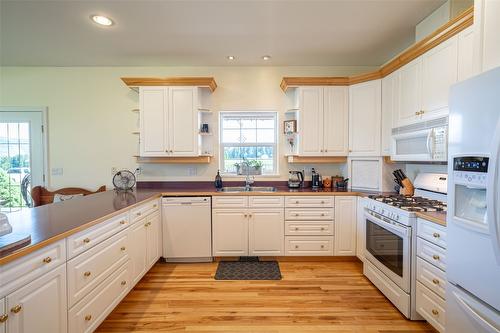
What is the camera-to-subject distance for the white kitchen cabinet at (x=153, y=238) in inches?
99.7

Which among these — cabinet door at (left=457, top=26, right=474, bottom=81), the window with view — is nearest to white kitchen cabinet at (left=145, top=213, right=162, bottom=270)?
the window with view

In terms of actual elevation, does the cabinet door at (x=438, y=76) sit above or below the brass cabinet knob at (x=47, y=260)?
above

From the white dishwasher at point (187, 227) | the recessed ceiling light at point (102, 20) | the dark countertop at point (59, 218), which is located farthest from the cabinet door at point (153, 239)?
the recessed ceiling light at point (102, 20)

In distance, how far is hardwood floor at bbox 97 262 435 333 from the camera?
183 cm

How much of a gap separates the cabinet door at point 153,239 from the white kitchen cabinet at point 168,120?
0.94 metres

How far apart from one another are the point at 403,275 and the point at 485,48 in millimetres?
1692

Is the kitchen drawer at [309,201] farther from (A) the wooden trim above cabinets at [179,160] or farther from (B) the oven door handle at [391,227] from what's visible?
(A) the wooden trim above cabinets at [179,160]

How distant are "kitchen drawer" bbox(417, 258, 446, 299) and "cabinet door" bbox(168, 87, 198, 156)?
270 centimetres

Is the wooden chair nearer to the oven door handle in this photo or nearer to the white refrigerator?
the oven door handle

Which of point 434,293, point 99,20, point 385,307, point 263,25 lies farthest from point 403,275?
point 99,20

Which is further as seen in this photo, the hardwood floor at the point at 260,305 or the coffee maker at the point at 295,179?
the coffee maker at the point at 295,179

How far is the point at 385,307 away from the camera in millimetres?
2061

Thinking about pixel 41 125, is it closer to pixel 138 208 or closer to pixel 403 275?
pixel 138 208

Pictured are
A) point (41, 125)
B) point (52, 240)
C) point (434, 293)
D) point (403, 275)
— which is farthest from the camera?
point (41, 125)
